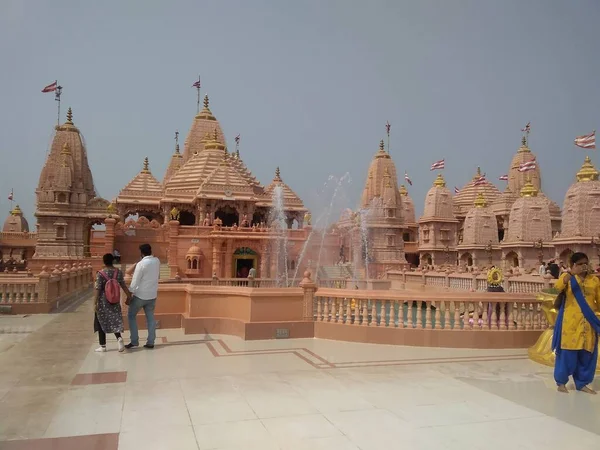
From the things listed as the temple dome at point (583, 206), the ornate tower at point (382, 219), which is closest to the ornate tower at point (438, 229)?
the ornate tower at point (382, 219)

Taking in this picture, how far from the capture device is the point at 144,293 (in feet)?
29.7

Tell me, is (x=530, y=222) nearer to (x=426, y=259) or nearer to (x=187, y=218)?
(x=426, y=259)

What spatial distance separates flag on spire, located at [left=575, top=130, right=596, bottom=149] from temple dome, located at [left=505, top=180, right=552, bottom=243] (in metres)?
5.22

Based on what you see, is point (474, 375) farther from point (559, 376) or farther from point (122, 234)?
point (122, 234)

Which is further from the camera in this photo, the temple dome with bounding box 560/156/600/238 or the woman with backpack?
the temple dome with bounding box 560/156/600/238

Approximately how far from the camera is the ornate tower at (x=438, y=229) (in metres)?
45.8

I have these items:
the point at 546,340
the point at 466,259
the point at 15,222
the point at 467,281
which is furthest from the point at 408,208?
the point at 546,340

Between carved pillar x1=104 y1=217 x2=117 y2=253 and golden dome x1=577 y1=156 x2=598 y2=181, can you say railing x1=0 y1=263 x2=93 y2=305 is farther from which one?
golden dome x1=577 y1=156 x2=598 y2=181

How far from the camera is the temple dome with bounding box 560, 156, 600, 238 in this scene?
28.4 metres

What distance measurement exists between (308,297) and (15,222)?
218 feet

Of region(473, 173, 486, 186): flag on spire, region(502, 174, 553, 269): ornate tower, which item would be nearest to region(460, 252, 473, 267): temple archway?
A: region(502, 174, 553, 269): ornate tower

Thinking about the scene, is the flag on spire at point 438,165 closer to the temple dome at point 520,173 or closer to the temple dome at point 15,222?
the temple dome at point 520,173

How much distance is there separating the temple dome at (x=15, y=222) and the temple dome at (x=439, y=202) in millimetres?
51572

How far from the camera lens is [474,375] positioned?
7.28 metres
